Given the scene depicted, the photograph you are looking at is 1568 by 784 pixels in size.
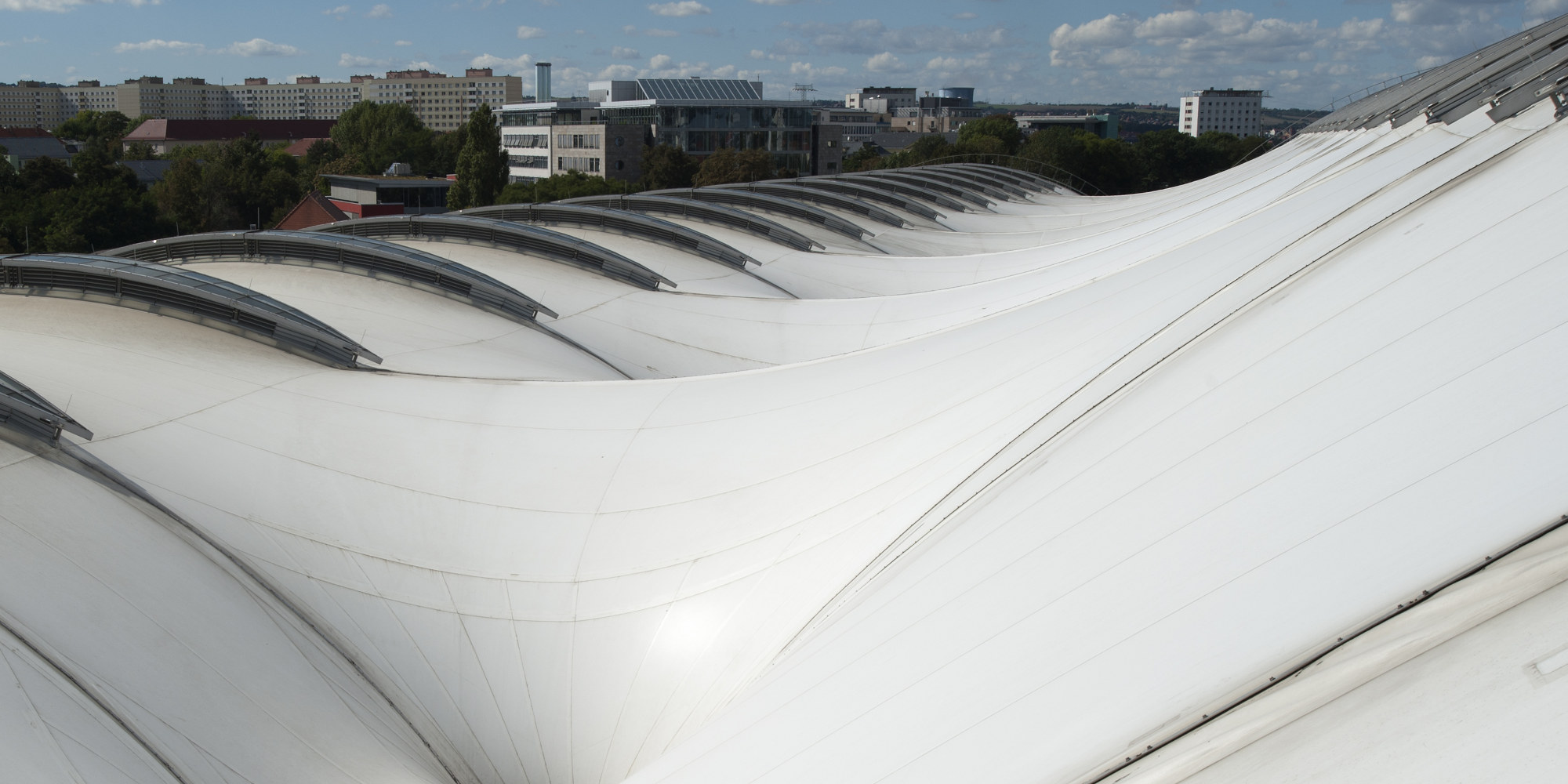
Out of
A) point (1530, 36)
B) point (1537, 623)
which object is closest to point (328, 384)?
point (1537, 623)

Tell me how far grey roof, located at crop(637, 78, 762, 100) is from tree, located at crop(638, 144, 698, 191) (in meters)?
17.3

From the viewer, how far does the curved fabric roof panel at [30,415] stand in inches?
327

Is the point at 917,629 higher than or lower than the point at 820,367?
lower

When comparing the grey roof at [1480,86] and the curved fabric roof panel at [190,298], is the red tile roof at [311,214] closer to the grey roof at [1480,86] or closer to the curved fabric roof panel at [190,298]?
the curved fabric roof panel at [190,298]

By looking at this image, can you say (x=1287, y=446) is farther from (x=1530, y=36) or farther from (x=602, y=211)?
(x=1530, y=36)

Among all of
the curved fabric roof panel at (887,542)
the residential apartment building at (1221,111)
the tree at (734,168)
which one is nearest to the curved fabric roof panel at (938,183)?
the tree at (734,168)

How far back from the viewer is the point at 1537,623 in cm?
399

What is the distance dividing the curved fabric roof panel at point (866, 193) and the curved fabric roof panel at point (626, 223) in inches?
566

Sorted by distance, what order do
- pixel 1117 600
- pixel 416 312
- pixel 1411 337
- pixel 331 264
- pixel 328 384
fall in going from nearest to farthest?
pixel 1117 600 < pixel 1411 337 < pixel 328 384 < pixel 416 312 < pixel 331 264

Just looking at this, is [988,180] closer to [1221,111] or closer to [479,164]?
[479,164]

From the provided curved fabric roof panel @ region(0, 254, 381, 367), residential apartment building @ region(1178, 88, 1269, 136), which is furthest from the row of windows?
residential apartment building @ region(1178, 88, 1269, 136)

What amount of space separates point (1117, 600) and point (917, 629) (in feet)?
4.41

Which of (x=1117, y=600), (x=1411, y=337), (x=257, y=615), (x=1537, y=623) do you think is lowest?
(x=257, y=615)

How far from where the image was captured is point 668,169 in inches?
2680
